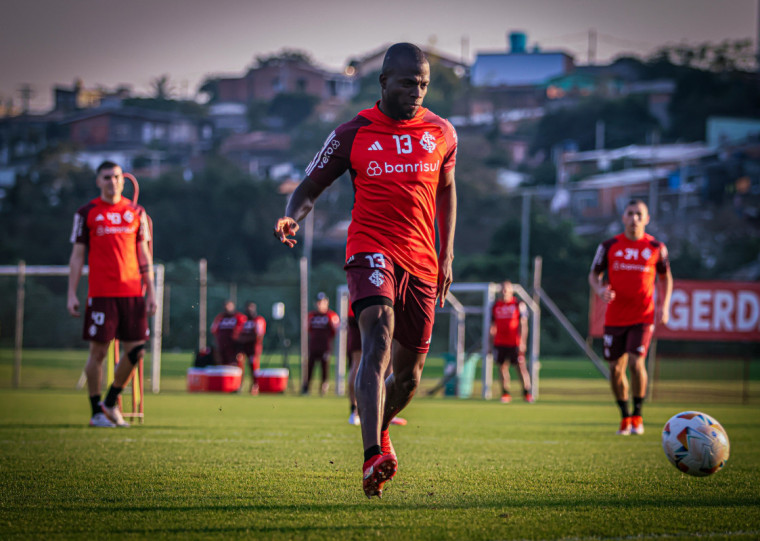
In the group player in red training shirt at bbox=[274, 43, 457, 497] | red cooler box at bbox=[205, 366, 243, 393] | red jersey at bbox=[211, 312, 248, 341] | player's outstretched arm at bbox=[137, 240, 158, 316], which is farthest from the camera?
red jersey at bbox=[211, 312, 248, 341]

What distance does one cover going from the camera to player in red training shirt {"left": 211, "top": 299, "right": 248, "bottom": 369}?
22.0 m

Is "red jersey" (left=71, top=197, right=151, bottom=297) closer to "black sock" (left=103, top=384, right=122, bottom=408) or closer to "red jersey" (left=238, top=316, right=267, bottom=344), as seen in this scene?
"black sock" (left=103, top=384, right=122, bottom=408)

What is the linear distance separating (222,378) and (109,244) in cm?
1154

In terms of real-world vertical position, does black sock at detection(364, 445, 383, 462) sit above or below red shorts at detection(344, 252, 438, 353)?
below

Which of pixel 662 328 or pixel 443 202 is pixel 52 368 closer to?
pixel 662 328

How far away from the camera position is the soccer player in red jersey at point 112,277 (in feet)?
28.3

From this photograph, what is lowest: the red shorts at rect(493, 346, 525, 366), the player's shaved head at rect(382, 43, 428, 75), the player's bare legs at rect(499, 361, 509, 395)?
the player's bare legs at rect(499, 361, 509, 395)

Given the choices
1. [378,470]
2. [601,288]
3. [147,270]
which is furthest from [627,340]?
[378,470]

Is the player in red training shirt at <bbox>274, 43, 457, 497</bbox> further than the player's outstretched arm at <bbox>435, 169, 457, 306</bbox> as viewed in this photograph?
No

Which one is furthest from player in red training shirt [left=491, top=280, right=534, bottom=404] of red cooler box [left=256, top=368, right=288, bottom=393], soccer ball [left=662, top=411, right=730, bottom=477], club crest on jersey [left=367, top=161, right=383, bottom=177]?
club crest on jersey [left=367, top=161, right=383, bottom=177]

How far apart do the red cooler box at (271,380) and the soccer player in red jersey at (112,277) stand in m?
12.1

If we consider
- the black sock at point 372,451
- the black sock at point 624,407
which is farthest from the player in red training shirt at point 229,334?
the black sock at point 372,451

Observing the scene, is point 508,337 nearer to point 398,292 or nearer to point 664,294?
point 664,294

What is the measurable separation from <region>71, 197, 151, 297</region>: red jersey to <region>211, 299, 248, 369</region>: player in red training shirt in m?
13.1
